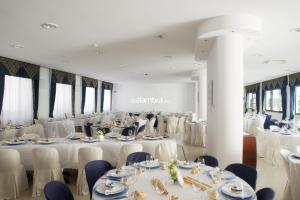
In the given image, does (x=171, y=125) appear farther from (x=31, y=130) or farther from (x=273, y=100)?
(x=273, y=100)

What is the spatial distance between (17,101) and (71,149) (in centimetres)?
543

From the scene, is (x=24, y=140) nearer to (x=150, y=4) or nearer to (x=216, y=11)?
(x=150, y=4)

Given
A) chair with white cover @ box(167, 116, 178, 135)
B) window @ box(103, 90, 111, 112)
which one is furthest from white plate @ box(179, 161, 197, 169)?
window @ box(103, 90, 111, 112)

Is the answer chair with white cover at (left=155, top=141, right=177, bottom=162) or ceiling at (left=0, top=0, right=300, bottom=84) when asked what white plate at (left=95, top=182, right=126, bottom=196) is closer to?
chair with white cover at (left=155, top=141, right=177, bottom=162)

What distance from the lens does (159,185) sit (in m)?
2.61

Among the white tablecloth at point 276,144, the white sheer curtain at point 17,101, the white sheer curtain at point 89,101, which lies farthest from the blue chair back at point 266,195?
the white sheer curtain at point 89,101

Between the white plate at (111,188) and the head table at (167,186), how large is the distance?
5cm

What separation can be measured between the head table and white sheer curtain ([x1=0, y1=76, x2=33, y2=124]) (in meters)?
7.34

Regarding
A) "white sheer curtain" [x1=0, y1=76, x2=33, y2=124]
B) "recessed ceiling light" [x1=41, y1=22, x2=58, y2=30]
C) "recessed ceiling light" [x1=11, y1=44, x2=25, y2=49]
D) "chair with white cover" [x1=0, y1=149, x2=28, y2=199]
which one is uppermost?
"recessed ceiling light" [x1=11, y1=44, x2=25, y2=49]

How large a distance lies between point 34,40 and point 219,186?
5.50 m

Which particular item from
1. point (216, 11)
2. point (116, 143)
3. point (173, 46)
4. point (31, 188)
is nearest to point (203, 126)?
point (173, 46)

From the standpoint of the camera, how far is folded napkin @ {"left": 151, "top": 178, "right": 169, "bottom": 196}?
246 cm

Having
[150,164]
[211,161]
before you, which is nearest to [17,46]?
[150,164]

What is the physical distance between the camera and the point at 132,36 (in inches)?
219
